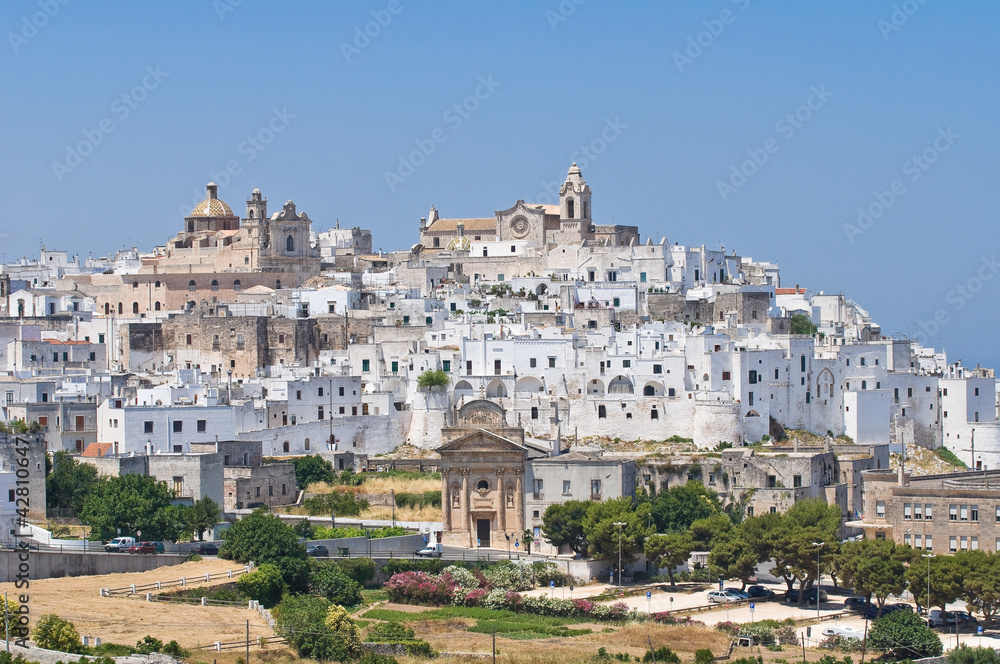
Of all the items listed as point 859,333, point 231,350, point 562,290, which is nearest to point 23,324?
point 231,350

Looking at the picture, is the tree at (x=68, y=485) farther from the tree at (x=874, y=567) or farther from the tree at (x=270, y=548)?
the tree at (x=874, y=567)

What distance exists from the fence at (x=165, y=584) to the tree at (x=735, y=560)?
14.6 meters

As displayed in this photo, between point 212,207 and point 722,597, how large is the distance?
2081 inches

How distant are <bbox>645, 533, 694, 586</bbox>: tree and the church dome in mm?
49160

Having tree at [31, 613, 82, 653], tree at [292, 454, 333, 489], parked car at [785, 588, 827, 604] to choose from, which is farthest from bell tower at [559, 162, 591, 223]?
tree at [31, 613, 82, 653]

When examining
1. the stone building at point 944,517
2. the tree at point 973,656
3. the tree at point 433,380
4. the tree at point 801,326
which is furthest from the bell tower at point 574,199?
the tree at point 973,656

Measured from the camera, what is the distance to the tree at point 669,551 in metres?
62.6

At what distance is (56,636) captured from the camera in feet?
158

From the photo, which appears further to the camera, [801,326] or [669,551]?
[801,326]

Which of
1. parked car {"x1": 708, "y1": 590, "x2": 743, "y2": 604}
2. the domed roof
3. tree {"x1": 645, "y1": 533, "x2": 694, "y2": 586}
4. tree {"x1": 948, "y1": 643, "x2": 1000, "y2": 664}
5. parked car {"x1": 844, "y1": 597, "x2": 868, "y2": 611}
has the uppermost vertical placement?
the domed roof

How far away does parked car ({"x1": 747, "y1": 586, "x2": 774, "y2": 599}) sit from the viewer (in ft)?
202

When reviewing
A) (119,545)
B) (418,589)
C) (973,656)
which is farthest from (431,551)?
(973,656)

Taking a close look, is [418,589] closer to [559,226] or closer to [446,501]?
[446,501]

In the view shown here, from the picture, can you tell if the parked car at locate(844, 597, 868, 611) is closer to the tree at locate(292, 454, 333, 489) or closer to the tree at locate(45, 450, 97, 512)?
the tree at locate(292, 454, 333, 489)
